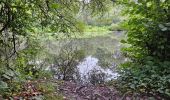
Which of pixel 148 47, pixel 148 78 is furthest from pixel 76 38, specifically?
pixel 148 47

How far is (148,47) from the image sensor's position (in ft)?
19.4

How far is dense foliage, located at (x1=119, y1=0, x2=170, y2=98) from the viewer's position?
5.02 meters

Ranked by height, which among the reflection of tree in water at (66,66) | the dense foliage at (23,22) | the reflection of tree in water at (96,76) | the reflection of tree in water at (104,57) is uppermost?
the dense foliage at (23,22)

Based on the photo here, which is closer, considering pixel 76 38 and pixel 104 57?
pixel 76 38

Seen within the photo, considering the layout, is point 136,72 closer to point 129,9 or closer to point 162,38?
point 162,38

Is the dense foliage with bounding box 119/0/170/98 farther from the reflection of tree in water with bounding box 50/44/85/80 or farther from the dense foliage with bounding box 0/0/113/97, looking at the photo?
the reflection of tree in water with bounding box 50/44/85/80

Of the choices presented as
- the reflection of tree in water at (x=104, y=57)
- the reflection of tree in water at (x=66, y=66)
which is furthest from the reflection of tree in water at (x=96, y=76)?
the reflection of tree in water at (x=104, y=57)

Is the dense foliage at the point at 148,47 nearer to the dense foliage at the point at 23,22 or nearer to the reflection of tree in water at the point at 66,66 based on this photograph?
the dense foliage at the point at 23,22

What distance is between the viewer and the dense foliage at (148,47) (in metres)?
5.02

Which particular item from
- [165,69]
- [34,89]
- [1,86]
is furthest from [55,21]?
[165,69]

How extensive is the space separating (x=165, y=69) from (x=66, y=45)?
19.0 ft

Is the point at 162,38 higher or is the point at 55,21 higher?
the point at 55,21

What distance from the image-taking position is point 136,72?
5.28 m

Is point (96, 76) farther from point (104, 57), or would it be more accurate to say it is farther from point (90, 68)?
point (104, 57)
